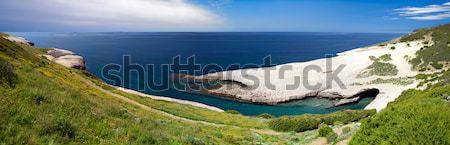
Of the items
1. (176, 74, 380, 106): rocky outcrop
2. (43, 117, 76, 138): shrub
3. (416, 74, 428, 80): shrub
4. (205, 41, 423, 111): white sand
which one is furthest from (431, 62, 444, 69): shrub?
→ (43, 117, 76, 138): shrub

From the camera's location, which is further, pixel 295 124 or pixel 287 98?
pixel 287 98

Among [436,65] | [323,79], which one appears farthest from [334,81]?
[436,65]

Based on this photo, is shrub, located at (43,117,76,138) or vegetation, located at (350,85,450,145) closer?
shrub, located at (43,117,76,138)

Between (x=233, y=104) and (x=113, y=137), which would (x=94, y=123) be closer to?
(x=113, y=137)

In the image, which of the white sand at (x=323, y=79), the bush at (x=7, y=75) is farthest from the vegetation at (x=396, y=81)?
the bush at (x=7, y=75)

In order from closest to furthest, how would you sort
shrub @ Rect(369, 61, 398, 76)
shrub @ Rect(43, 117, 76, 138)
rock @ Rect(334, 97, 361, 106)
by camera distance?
shrub @ Rect(43, 117, 76, 138)
rock @ Rect(334, 97, 361, 106)
shrub @ Rect(369, 61, 398, 76)

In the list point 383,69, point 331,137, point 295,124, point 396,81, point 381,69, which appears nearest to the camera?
point 331,137

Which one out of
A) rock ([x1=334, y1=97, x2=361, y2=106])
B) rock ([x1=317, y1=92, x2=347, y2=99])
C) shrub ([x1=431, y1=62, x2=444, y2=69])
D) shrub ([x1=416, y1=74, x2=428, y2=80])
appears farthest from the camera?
shrub ([x1=431, y1=62, x2=444, y2=69])

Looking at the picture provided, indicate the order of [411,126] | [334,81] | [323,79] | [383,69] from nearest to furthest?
[411,126]
[334,81]
[383,69]
[323,79]

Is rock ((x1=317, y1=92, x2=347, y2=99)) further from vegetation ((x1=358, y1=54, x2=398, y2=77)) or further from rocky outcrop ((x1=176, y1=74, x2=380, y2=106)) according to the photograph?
vegetation ((x1=358, y1=54, x2=398, y2=77))

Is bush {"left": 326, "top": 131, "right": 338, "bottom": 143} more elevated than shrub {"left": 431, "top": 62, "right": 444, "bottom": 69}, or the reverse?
shrub {"left": 431, "top": 62, "right": 444, "bottom": 69}

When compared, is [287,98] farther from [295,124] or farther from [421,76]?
[295,124]

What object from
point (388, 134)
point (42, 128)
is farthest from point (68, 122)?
point (388, 134)
